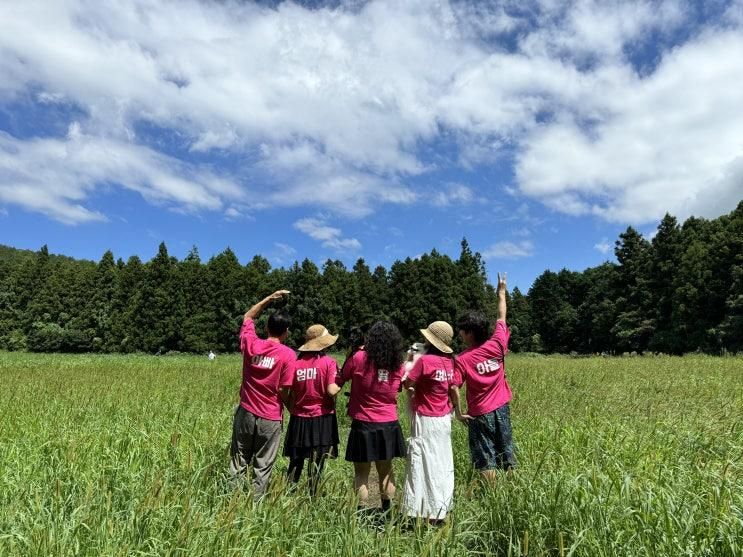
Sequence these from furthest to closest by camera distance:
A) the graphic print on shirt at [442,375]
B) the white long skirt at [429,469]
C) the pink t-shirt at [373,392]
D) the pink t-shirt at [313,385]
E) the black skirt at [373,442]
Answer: the pink t-shirt at [313,385]
the pink t-shirt at [373,392]
the black skirt at [373,442]
the graphic print on shirt at [442,375]
the white long skirt at [429,469]

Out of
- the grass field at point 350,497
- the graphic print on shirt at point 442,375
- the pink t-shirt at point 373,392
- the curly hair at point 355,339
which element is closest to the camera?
the grass field at point 350,497

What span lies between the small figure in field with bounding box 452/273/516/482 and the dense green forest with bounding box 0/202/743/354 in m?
46.5

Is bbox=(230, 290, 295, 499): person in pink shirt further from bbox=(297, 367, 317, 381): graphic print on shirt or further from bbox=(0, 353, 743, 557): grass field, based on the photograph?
bbox=(0, 353, 743, 557): grass field

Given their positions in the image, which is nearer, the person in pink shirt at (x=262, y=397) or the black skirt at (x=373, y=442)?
the black skirt at (x=373, y=442)

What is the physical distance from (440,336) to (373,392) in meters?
0.86

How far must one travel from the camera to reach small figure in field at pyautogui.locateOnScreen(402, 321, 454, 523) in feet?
14.0

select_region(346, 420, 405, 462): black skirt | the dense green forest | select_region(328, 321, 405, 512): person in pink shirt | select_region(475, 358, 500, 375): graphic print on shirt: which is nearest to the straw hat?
select_region(328, 321, 405, 512): person in pink shirt

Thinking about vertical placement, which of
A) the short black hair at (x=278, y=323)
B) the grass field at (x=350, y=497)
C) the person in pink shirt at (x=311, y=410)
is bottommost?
the grass field at (x=350, y=497)

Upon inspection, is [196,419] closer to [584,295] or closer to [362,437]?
[362,437]

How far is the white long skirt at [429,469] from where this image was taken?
4254 mm

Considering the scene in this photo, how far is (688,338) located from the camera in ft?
142

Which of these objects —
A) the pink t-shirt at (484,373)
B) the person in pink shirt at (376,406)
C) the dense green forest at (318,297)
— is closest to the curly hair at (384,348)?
the person in pink shirt at (376,406)

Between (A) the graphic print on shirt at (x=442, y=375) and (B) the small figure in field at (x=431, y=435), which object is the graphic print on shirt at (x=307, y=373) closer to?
(B) the small figure in field at (x=431, y=435)

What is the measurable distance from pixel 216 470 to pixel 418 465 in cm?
210
